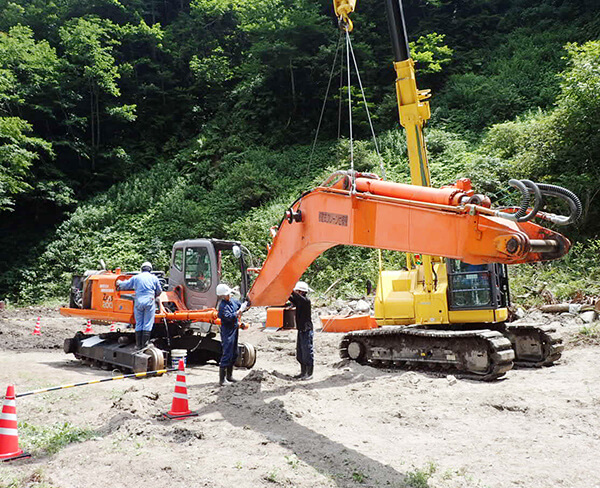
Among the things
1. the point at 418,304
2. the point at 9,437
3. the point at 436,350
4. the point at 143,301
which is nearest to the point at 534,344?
the point at 436,350

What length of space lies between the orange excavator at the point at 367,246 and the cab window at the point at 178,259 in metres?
0.02

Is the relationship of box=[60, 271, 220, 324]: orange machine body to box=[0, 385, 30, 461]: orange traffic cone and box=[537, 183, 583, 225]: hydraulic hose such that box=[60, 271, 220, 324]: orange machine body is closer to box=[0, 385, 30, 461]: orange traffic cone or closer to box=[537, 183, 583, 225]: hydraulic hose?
box=[0, 385, 30, 461]: orange traffic cone

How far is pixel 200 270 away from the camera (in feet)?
34.4

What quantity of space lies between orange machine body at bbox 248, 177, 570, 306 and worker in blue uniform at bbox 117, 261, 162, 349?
297cm

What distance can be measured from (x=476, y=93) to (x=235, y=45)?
705 inches

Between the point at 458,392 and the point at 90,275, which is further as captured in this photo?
the point at 90,275

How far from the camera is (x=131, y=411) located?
6.57m

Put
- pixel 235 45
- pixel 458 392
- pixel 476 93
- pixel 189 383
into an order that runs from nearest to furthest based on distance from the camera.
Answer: pixel 458 392, pixel 189 383, pixel 476 93, pixel 235 45

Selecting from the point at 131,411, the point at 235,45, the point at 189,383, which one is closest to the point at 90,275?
the point at 189,383

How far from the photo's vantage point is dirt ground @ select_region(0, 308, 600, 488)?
4703mm

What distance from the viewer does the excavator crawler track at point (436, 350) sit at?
327 inches

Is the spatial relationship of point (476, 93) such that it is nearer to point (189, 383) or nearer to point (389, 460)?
point (189, 383)

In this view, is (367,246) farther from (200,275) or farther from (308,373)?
(200,275)

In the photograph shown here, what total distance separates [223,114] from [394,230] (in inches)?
1152
